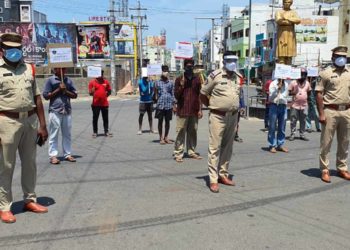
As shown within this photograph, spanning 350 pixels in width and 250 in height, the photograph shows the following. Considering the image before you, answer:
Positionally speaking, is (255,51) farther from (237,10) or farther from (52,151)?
(52,151)

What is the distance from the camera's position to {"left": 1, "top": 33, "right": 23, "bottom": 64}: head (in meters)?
5.03

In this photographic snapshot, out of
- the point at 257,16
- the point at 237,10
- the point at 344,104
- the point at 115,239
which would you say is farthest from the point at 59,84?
the point at 237,10

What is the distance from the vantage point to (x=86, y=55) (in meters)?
50.7

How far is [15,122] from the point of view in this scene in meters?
5.13

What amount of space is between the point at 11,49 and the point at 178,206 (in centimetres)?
282

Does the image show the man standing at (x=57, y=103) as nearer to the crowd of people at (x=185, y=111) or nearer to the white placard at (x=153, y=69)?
the crowd of people at (x=185, y=111)

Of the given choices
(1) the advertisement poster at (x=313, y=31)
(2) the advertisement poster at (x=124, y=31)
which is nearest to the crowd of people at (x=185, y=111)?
(1) the advertisement poster at (x=313, y=31)

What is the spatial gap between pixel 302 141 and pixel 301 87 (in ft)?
5.21

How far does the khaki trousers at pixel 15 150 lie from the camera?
5.11 metres

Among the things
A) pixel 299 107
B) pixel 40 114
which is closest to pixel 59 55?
pixel 40 114

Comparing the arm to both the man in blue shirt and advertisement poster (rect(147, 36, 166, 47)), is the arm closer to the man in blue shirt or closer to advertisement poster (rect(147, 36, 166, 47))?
the man in blue shirt

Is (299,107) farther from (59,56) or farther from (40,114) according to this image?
(40,114)

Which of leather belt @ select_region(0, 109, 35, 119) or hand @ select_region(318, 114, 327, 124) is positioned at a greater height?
leather belt @ select_region(0, 109, 35, 119)

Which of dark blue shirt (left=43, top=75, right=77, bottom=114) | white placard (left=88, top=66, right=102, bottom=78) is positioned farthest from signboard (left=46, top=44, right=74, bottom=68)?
white placard (left=88, top=66, right=102, bottom=78)
